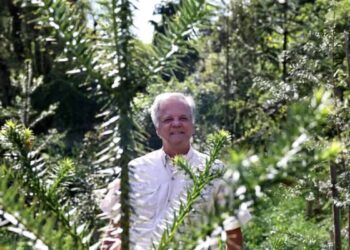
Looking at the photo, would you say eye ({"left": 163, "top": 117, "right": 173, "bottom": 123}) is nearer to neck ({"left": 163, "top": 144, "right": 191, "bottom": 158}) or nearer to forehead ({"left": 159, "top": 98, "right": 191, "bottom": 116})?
forehead ({"left": 159, "top": 98, "right": 191, "bottom": 116})

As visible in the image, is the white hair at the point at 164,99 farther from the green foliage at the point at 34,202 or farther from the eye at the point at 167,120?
the green foliage at the point at 34,202

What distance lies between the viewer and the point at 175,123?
3.30m

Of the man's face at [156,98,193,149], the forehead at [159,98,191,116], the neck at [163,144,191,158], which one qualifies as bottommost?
the neck at [163,144,191,158]

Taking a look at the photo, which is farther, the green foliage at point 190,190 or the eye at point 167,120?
the eye at point 167,120

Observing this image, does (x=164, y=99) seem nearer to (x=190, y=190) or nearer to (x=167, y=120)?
(x=167, y=120)

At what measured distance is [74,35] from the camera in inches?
42.8

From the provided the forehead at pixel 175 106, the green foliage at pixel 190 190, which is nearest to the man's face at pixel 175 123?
the forehead at pixel 175 106

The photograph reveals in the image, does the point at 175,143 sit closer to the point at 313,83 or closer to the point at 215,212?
the point at 313,83

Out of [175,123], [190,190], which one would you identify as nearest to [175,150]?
[175,123]

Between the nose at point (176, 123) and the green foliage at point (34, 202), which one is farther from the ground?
the green foliage at point (34, 202)

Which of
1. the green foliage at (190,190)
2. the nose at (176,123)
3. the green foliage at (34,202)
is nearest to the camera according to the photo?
the green foliage at (34,202)

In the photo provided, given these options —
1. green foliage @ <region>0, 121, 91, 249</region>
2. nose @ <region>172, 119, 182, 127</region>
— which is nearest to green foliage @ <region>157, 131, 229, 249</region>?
green foliage @ <region>0, 121, 91, 249</region>

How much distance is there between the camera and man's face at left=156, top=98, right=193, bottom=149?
3305 millimetres

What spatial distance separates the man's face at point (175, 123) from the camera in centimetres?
330
